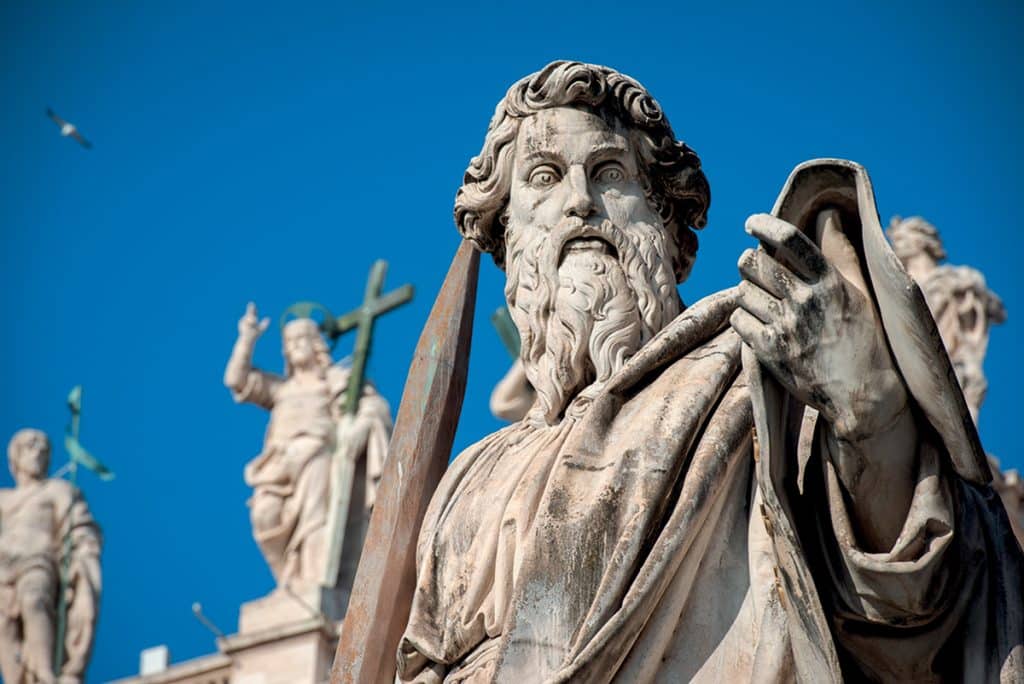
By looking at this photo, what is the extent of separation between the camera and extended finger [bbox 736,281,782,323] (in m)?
5.14

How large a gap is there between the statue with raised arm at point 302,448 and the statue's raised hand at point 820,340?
15.0 m

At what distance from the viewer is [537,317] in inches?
252

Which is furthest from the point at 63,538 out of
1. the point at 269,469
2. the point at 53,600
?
the point at 269,469

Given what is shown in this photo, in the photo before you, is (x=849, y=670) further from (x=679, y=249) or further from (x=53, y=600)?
(x=53, y=600)

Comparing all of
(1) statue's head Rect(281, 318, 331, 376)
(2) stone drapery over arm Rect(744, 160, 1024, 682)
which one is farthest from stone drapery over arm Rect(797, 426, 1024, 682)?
(1) statue's head Rect(281, 318, 331, 376)

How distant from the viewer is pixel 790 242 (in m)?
5.09

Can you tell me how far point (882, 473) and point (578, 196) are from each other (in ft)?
4.79

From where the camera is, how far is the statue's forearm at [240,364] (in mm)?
22516

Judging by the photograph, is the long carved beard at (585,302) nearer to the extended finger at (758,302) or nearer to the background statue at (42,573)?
the extended finger at (758,302)

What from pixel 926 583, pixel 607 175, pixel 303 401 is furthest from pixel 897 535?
pixel 303 401

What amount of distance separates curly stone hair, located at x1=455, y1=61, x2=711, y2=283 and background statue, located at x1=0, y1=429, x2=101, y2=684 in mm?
15390

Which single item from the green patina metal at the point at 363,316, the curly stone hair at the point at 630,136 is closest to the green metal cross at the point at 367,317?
the green patina metal at the point at 363,316

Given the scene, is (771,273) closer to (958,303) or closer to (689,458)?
(689,458)

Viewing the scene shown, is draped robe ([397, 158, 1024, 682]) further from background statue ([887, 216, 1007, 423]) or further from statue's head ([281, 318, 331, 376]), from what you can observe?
statue's head ([281, 318, 331, 376])
